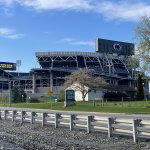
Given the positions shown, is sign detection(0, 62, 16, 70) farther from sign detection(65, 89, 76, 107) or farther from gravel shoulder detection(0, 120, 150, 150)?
gravel shoulder detection(0, 120, 150, 150)

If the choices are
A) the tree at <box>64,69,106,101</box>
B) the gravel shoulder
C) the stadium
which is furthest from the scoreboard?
the gravel shoulder

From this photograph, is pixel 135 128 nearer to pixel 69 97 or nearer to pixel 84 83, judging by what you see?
pixel 69 97

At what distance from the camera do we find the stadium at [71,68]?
538 ft

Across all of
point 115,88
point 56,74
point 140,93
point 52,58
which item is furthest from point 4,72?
point 140,93

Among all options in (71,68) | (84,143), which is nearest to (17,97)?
(71,68)

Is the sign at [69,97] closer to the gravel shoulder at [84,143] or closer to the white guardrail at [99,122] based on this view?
the white guardrail at [99,122]

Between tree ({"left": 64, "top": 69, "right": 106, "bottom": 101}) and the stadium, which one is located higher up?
the stadium

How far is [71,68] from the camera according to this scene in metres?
179

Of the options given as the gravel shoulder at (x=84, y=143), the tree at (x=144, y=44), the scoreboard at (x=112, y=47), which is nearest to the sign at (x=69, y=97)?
the tree at (x=144, y=44)

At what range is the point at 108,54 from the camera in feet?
591

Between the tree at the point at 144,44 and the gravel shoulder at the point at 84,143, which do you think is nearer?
the gravel shoulder at the point at 84,143

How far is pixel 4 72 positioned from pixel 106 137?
17314 centimetres

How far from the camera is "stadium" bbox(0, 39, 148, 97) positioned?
6457 inches

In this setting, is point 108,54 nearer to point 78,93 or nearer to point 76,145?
point 78,93
